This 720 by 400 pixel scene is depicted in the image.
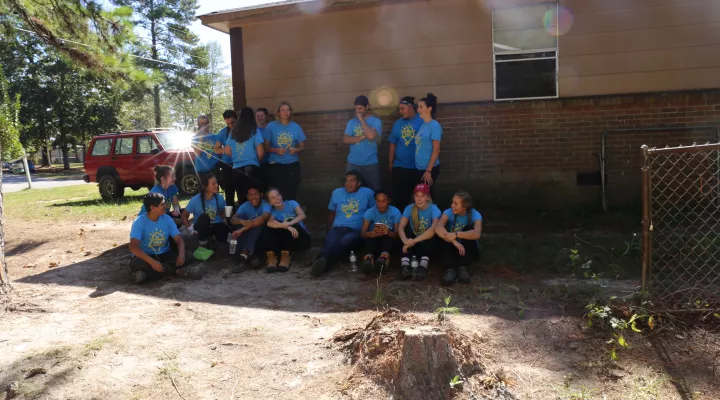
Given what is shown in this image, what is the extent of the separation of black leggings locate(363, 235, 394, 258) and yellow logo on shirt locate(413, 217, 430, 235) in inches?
12.6

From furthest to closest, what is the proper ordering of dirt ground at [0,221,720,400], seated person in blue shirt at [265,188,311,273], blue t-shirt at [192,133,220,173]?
blue t-shirt at [192,133,220,173], seated person in blue shirt at [265,188,311,273], dirt ground at [0,221,720,400]

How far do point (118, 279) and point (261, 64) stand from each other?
430cm

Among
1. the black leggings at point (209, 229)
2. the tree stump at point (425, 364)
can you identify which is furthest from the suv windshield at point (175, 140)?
the tree stump at point (425, 364)

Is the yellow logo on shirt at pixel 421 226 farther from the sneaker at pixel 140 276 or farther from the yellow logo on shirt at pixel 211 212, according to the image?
the sneaker at pixel 140 276

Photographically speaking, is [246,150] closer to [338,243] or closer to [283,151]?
[283,151]

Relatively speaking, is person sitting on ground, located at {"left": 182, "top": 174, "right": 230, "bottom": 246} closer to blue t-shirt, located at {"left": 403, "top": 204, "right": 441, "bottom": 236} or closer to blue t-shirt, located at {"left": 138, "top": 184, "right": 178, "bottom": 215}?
blue t-shirt, located at {"left": 138, "top": 184, "right": 178, "bottom": 215}

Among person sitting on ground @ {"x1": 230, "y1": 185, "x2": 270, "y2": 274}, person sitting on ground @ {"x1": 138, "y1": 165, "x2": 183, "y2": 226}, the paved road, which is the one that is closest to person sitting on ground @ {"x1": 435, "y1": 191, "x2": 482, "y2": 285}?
person sitting on ground @ {"x1": 230, "y1": 185, "x2": 270, "y2": 274}

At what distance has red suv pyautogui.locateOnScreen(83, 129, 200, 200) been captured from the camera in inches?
509

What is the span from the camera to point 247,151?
6.70 meters

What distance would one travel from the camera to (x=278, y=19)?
26.9 feet

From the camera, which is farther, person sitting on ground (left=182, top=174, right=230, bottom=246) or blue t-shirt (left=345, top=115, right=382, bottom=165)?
blue t-shirt (left=345, top=115, right=382, bottom=165)

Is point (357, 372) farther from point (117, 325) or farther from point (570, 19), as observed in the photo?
point (570, 19)

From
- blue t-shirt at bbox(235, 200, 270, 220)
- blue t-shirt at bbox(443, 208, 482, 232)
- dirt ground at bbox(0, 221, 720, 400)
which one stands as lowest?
dirt ground at bbox(0, 221, 720, 400)

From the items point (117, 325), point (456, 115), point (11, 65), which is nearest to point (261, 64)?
point (456, 115)
